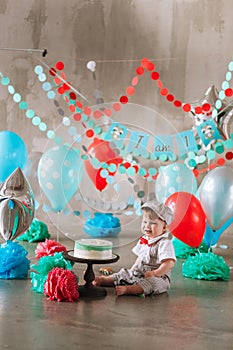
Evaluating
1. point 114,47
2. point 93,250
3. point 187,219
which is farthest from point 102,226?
point 114,47

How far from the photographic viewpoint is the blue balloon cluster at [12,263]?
3730 millimetres

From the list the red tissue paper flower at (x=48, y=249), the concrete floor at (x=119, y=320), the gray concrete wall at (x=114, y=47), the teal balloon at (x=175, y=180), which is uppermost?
the gray concrete wall at (x=114, y=47)

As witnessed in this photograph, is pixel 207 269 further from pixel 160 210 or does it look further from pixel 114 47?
pixel 114 47

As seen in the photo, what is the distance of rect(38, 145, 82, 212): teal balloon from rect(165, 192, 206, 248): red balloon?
2.66ft

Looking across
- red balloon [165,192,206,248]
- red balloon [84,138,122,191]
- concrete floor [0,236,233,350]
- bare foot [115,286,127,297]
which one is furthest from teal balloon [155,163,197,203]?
bare foot [115,286,127,297]

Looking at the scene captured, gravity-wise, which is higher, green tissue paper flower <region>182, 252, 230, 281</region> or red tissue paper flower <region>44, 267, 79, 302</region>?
green tissue paper flower <region>182, 252, 230, 281</region>

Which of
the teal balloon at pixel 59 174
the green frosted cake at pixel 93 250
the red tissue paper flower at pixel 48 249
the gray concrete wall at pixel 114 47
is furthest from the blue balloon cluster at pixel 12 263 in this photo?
the gray concrete wall at pixel 114 47

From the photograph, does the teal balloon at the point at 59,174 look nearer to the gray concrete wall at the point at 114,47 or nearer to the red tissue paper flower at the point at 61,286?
the red tissue paper flower at the point at 61,286

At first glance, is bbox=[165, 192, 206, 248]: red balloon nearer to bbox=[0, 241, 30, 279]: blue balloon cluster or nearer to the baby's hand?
the baby's hand

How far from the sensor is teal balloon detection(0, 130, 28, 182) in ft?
16.1

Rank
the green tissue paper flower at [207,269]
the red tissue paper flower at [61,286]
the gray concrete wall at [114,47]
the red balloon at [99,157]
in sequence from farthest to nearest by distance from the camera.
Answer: the gray concrete wall at [114,47]
the red balloon at [99,157]
the green tissue paper flower at [207,269]
the red tissue paper flower at [61,286]

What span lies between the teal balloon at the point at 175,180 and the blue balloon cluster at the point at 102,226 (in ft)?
1.53

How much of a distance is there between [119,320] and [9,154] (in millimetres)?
2310

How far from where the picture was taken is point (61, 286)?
3.22m
